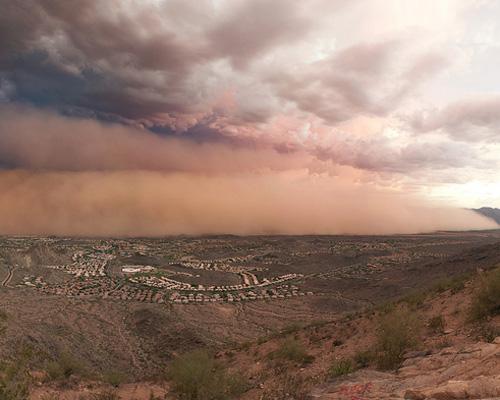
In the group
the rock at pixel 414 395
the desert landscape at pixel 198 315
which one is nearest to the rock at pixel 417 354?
the desert landscape at pixel 198 315

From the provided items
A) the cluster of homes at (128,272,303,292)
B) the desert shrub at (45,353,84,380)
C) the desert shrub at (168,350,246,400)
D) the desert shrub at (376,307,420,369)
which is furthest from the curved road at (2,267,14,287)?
the desert shrub at (376,307,420,369)

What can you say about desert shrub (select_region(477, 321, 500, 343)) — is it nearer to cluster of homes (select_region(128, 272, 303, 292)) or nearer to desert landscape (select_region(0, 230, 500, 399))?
desert landscape (select_region(0, 230, 500, 399))

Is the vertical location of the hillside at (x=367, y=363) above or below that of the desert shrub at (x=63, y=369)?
above

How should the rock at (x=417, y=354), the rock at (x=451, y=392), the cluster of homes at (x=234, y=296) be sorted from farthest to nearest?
the cluster of homes at (x=234, y=296) < the rock at (x=417, y=354) < the rock at (x=451, y=392)

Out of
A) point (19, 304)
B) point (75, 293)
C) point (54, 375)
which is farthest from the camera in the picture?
point (75, 293)

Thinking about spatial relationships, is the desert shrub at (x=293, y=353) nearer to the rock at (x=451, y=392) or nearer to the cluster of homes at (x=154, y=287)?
the rock at (x=451, y=392)

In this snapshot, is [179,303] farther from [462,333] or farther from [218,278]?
[462,333]

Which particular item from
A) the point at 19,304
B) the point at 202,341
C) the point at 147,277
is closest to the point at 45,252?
the point at 147,277
